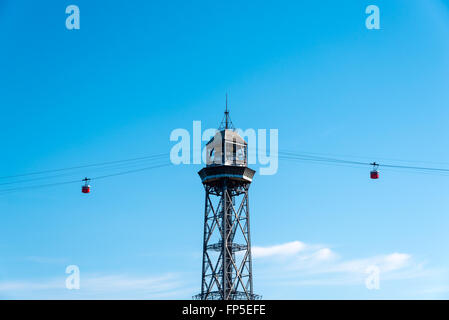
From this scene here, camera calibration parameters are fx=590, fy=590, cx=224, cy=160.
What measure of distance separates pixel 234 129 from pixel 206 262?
22009 mm

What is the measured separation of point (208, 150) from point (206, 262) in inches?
704

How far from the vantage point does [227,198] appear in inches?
3708

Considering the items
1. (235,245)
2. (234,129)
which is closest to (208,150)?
(234,129)

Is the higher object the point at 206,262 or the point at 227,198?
the point at 227,198
